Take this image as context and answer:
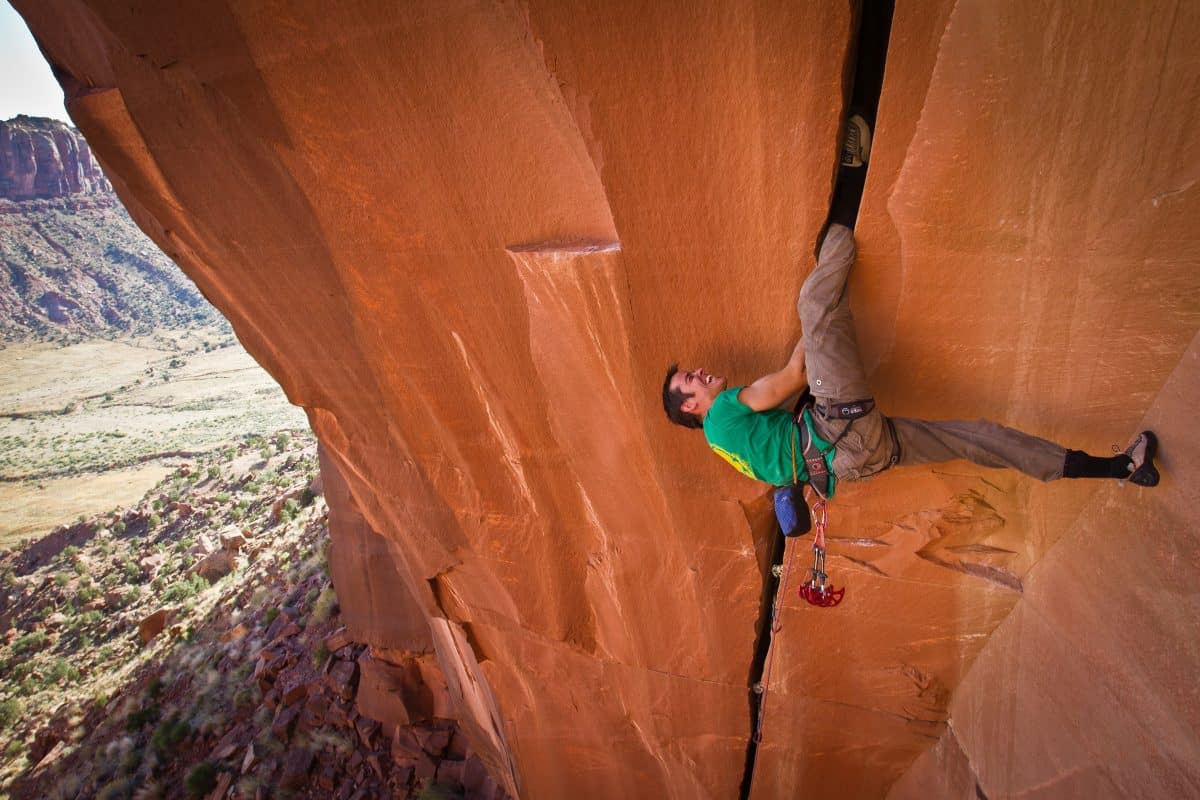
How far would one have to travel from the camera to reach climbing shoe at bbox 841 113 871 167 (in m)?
2.35

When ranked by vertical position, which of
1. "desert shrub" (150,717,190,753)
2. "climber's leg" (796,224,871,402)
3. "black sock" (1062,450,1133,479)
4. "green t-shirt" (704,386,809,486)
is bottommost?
"desert shrub" (150,717,190,753)

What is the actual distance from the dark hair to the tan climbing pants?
2.11 feet

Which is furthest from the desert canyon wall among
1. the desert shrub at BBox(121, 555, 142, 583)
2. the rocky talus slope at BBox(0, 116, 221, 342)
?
the rocky talus slope at BBox(0, 116, 221, 342)

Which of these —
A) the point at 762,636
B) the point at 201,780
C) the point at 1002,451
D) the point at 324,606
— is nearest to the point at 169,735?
the point at 201,780

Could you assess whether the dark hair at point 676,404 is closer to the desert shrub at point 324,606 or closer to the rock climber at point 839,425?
the rock climber at point 839,425

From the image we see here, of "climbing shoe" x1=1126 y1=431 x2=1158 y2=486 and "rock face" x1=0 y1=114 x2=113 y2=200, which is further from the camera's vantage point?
"rock face" x1=0 y1=114 x2=113 y2=200

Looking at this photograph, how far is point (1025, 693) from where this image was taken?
313 cm

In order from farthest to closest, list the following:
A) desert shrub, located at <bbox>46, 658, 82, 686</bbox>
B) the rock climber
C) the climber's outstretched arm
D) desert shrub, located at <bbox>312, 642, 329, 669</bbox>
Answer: desert shrub, located at <bbox>46, 658, 82, 686</bbox> < desert shrub, located at <bbox>312, 642, 329, 669</bbox> < the climber's outstretched arm < the rock climber

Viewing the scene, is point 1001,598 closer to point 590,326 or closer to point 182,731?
point 590,326

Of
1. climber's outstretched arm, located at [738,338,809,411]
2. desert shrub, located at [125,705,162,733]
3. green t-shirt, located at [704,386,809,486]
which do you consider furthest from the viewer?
desert shrub, located at [125,705,162,733]

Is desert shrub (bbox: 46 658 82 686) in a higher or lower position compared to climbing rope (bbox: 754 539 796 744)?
lower

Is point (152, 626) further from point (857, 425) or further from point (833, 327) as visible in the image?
point (833, 327)

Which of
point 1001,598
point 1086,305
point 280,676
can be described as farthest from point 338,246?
point 280,676

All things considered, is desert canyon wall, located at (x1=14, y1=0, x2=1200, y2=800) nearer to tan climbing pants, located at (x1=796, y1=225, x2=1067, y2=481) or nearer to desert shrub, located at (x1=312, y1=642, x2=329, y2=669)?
tan climbing pants, located at (x1=796, y1=225, x2=1067, y2=481)
